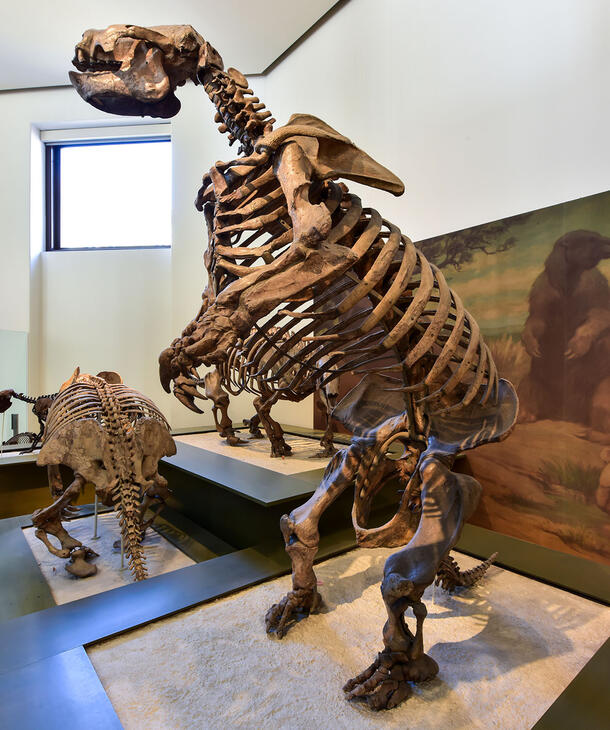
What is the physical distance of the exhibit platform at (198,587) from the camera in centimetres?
147

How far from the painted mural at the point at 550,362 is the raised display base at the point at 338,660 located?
1.13 meters

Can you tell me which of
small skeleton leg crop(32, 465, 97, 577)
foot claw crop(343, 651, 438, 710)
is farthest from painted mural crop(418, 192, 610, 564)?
small skeleton leg crop(32, 465, 97, 577)

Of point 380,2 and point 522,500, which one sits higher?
point 380,2

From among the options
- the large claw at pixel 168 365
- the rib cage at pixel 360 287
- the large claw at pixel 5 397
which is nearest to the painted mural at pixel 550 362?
the rib cage at pixel 360 287

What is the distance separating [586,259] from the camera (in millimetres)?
3115

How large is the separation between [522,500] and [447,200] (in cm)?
277

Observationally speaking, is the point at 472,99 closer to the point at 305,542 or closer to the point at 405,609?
the point at 305,542

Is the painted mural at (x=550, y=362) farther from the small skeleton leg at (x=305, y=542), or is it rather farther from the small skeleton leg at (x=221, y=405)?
the small skeleton leg at (x=221, y=405)

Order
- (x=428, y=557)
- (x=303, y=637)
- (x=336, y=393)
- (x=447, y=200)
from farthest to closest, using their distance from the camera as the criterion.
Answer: (x=336, y=393) < (x=447, y=200) < (x=303, y=637) < (x=428, y=557)

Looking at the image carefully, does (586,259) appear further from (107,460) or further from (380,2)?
(380,2)

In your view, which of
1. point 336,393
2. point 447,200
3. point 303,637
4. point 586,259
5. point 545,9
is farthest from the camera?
point 336,393

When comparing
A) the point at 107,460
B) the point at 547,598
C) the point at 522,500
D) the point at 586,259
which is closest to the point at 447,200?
the point at 586,259

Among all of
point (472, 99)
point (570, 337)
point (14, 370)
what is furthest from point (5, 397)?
point (472, 99)

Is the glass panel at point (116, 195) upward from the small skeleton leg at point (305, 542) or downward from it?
upward
